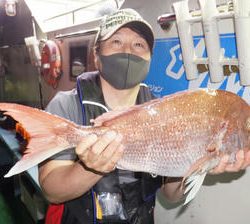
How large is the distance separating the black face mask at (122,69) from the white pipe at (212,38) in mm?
540

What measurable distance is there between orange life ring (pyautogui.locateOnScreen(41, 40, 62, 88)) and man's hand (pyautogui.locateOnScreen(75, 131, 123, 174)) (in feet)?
11.5

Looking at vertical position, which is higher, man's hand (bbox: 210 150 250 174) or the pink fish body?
the pink fish body

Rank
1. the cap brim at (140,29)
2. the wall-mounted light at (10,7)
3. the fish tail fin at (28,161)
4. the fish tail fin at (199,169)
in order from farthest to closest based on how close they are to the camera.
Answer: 1. the wall-mounted light at (10,7)
2. the cap brim at (140,29)
3. the fish tail fin at (199,169)
4. the fish tail fin at (28,161)

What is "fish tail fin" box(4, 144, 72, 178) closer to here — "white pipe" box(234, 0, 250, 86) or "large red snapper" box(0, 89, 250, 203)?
"large red snapper" box(0, 89, 250, 203)

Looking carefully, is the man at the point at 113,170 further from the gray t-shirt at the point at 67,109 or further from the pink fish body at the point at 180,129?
the pink fish body at the point at 180,129

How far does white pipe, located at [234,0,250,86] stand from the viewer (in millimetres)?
1802

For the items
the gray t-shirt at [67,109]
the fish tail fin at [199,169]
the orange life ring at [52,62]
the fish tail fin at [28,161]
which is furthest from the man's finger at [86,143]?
the orange life ring at [52,62]

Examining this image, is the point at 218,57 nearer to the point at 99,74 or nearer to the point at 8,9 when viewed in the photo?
the point at 99,74

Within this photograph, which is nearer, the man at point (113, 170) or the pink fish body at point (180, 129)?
the pink fish body at point (180, 129)

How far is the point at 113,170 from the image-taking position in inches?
69.0

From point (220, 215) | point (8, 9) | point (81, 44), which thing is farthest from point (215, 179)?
point (8, 9)

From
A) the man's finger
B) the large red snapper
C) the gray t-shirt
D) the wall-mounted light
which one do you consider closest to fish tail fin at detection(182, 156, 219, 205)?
the large red snapper

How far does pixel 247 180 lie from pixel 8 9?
6.29 metres

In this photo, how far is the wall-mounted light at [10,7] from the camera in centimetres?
674
